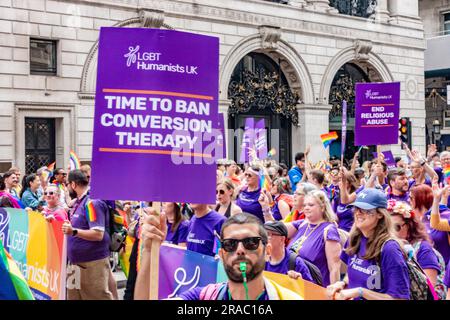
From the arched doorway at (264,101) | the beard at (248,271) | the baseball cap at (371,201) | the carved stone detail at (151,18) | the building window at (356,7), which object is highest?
the building window at (356,7)

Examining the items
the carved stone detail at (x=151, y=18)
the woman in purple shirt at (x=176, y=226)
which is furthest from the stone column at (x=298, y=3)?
the woman in purple shirt at (x=176, y=226)

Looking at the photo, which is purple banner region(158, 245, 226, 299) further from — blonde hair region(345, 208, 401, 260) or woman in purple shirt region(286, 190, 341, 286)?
blonde hair region(345, 208, 401, 260)

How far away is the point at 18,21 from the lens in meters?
18.3

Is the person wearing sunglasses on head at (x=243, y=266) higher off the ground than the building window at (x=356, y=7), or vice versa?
the building window at (x=356, y=7)

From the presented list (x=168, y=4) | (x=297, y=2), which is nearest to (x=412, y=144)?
(x=297, y=2)

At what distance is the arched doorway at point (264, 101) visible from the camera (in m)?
24.3

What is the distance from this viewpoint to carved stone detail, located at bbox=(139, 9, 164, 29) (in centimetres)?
2053

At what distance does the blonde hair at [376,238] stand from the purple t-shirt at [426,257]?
770 mm

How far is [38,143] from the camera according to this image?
753 inches

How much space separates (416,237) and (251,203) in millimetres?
3888

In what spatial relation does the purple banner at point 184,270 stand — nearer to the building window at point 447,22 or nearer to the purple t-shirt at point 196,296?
the purple t-shirt at point 196,296

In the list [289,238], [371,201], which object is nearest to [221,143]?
[289,238]

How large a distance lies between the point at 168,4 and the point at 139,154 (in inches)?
685

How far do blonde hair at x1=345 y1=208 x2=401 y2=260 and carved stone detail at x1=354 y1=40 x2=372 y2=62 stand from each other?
2321cm
